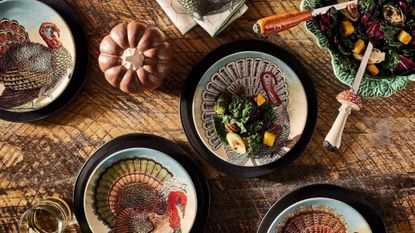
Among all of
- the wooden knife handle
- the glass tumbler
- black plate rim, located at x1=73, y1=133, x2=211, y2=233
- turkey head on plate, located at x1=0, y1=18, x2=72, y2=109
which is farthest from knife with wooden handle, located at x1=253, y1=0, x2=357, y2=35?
the glass tumbler

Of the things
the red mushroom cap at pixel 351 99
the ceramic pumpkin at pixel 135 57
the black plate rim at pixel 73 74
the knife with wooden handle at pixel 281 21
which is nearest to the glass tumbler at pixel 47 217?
the black plate rim at pixel 73 74

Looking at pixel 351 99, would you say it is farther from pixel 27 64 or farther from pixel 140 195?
pixel 27 64

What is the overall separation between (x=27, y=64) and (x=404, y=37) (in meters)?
1.33

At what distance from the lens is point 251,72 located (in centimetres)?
204

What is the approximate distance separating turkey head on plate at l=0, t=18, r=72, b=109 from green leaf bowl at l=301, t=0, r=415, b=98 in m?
0.88

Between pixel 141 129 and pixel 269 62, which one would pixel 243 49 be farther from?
pixel 141 129

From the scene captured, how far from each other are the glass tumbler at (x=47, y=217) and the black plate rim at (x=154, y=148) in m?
0.05

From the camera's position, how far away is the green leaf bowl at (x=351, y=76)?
1933mm

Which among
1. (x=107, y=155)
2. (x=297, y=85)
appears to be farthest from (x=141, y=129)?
(x=297, y=85)

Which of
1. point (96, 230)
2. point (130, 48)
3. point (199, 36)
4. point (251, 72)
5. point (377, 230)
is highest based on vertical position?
point (130, 48)

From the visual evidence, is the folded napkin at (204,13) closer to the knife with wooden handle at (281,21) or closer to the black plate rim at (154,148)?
the knife with wooden handle at (281,21)

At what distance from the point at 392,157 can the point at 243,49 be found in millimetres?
676

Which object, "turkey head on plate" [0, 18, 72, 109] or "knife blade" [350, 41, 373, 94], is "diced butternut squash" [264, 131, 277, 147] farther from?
"turkey head on plate" [0, 18, 72, 109]

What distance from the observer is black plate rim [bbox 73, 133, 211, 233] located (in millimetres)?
2043
